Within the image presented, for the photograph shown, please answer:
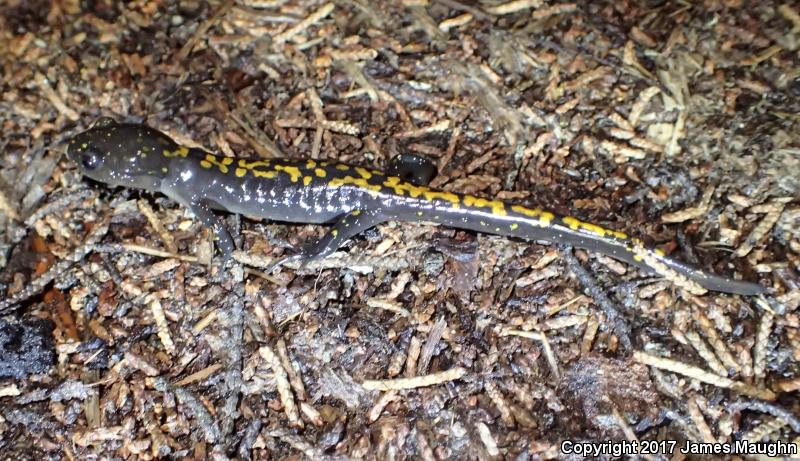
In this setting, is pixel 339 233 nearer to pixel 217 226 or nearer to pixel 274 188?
pixel 274 188

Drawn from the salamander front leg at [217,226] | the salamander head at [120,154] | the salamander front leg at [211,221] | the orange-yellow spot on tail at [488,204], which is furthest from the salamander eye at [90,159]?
the orange-yellow spot on tail at [488,204]

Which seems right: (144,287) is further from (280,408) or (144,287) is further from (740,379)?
(740,379)

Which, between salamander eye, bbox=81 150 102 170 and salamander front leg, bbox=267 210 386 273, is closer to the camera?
salamander front leg, bbox=267 210 386 273

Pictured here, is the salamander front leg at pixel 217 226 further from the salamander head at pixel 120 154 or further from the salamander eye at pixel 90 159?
the salamander eye at pixel 90 159

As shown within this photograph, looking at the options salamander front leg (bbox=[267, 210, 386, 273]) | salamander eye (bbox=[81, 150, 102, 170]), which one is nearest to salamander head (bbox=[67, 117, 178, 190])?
salamander eye (bbox=[81, 150, 102, 170])

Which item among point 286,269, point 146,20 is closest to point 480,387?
point 286,269

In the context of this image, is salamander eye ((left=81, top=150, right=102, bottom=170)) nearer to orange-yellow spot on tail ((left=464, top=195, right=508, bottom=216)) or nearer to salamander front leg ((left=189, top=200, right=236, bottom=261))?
salamander front leg ((left=189, top=200, right=236, bottom=261))

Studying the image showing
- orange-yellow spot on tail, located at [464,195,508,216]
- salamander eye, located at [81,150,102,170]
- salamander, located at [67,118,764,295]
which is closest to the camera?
orange-yellow spot on tail, located at [464,195,508,216]
